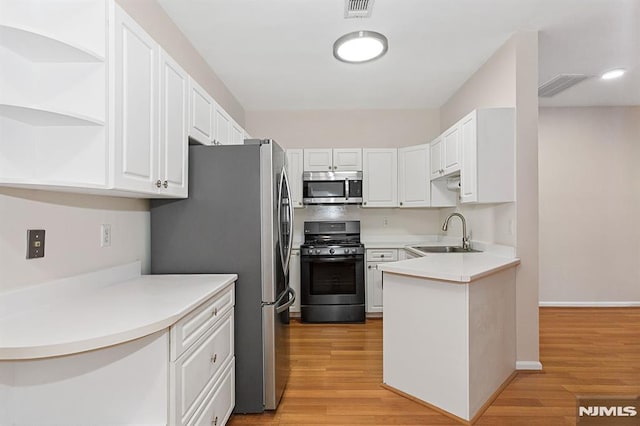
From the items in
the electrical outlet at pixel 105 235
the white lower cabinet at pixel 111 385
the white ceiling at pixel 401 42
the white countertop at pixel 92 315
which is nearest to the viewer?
the white countertop at pixel 92 315

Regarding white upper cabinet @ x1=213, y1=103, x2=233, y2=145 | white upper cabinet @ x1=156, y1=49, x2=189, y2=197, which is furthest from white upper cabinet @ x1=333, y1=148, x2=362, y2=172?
white upper cabinet @ x1=156, y1=49, x2=189, y2=197

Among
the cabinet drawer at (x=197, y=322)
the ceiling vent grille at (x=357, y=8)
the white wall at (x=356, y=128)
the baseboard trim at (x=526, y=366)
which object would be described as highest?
the ceiling vent grille at (x=357, y=8)

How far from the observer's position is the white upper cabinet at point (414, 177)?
421 cm

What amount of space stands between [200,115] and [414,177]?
275 cm

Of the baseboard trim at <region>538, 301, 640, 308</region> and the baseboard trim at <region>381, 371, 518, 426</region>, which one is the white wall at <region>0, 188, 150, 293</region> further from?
the baseboard trim at <region>538, 301, 640, 308</region>

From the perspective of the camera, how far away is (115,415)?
4.13ft

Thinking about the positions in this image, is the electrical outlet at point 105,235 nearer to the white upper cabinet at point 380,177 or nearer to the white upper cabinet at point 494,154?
the white upper cabinet at point 494,154

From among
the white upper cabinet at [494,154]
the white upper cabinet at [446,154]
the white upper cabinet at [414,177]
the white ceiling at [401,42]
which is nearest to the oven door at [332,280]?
the white upper cabinet at [414,177]

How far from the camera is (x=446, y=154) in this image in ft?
11.7

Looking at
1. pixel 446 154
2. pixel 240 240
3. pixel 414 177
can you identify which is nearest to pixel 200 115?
pixel 240 240

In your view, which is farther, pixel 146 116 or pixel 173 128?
pixel 173 128

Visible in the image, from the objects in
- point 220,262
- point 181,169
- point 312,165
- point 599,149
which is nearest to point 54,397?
point 220,262

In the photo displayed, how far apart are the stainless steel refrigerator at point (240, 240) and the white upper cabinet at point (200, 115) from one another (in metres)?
0.17

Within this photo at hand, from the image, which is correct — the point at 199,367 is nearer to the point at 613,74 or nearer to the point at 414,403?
the point at 414,403
